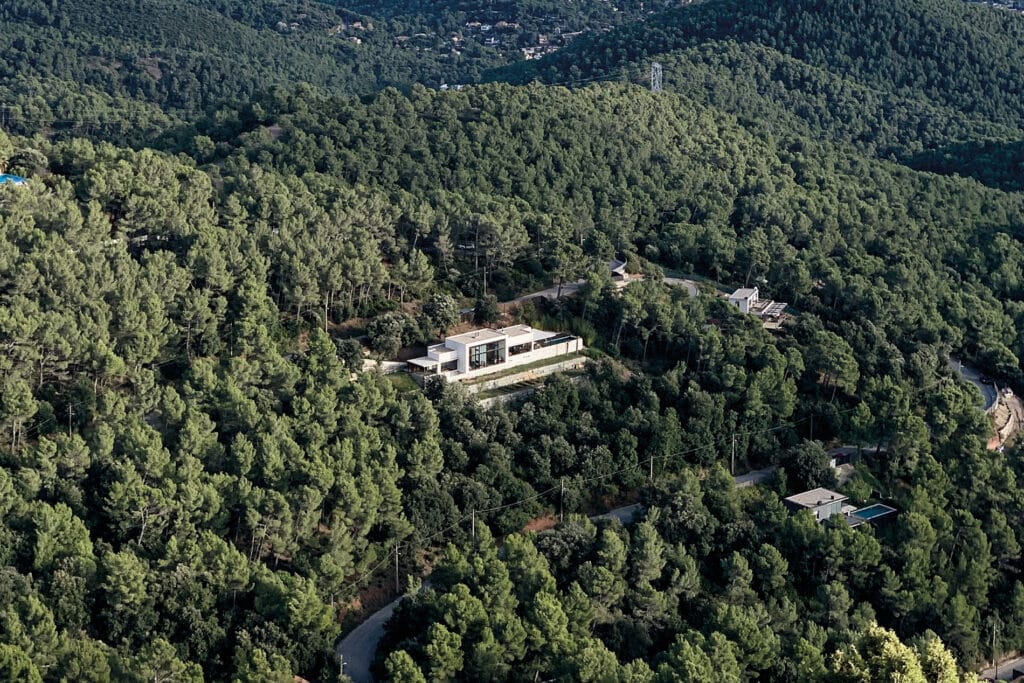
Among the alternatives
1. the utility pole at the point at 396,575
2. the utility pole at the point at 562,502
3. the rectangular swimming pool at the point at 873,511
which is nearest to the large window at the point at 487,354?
the utility pole at the point at 562,502

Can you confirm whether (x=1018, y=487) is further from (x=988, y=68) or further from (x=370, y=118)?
(x=988, y=68)

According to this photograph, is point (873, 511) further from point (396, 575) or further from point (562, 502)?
point (396, 575)

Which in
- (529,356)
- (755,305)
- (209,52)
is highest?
(529,356)

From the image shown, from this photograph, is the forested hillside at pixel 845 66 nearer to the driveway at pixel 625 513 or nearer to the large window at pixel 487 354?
the large window at pixel 487 354

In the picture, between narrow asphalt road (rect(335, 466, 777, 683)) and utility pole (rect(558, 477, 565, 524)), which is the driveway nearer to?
utility pole (rect(558, 477, 565, 524))

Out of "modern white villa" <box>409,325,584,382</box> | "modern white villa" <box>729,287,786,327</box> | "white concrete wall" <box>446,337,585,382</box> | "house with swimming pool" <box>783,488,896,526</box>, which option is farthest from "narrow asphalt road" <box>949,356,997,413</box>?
"modern white villa" <box>409,325,584,382</box>

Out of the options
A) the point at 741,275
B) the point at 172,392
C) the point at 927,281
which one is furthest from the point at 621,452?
the point at 927,281

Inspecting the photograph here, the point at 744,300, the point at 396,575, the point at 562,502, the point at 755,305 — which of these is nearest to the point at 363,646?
the point at 396,575
